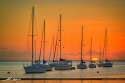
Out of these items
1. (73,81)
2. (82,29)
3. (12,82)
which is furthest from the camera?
(82,29)

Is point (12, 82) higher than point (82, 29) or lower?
lower

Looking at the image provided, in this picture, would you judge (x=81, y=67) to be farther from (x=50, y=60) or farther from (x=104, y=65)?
(x=50, y=60)

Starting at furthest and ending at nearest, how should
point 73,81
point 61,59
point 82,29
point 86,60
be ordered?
point 86,60, point 61,59, point 82,29, point 73,81

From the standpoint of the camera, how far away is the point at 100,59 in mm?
48500

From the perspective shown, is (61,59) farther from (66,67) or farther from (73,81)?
(73,81)

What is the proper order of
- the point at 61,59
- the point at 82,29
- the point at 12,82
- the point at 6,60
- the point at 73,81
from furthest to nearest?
1. the point at 6,60
2. the point at 61,59
3. the point at 82,29
4. the point at 73,81
5. the point at 12,82

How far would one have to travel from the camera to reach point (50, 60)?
41.7 m

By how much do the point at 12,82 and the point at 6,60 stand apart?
94.8 ft

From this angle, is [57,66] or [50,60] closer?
[50,60]

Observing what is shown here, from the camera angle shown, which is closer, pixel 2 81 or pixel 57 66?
pixel 2 81

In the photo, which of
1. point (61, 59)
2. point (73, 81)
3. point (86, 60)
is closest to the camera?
point (73, 81)

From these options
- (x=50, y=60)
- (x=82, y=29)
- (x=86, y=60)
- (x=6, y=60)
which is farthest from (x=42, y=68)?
(x=6, y=60)

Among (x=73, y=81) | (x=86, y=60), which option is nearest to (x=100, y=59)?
(x=86, y=60)

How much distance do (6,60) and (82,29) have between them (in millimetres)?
17851
